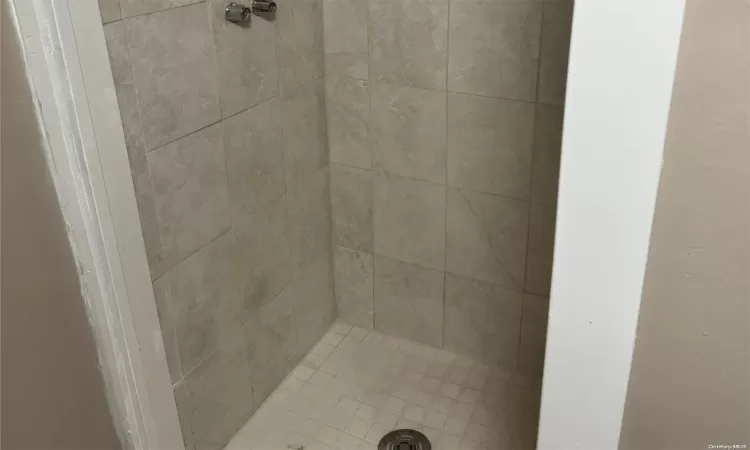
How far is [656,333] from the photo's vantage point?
70cm

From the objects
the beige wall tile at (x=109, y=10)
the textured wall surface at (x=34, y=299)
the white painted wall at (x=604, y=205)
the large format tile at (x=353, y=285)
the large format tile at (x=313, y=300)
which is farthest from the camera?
the large format tile at (x=353, y=285)

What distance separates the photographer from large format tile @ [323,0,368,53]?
1.63m

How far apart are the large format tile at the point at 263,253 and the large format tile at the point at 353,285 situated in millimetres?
267

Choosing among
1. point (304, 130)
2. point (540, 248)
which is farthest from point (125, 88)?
point (540, 248)

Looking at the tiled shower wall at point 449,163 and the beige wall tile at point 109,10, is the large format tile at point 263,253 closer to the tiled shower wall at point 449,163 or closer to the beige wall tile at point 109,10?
the tiled shower wall at point 449,163

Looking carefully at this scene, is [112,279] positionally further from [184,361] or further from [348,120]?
[348,120]

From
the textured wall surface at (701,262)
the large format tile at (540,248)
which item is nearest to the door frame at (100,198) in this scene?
the textured wall surface at (701,262)

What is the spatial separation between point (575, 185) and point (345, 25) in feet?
3.82

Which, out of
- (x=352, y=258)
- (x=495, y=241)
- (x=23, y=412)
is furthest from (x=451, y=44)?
(x=23, y=412)

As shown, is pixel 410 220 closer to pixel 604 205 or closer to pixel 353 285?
pixel 353 285

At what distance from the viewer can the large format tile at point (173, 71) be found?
1.16m

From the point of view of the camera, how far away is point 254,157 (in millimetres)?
1512

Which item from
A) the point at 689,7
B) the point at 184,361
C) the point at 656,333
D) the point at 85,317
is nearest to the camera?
the point at 689,7

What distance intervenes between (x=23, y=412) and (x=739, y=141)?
1.03 meters
